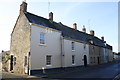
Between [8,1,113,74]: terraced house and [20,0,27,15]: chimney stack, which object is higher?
[20,0,27,15]: chimney stack

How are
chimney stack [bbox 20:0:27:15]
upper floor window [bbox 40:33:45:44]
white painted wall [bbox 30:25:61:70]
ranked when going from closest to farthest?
1. white painted wall [bbox 30:25:61:70]
2. upper floor window [bbox 40:33:45:44]
3. chimney stack [bbox 20:0:27:15]

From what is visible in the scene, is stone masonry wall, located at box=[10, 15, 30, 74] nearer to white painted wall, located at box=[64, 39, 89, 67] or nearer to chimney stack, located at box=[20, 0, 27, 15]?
chimney stack, located at box=[20, 0, 27, 15]

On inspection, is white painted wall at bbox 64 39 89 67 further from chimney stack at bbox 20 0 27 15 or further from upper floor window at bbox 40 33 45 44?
chimney stack at bbox 20 0 27 15

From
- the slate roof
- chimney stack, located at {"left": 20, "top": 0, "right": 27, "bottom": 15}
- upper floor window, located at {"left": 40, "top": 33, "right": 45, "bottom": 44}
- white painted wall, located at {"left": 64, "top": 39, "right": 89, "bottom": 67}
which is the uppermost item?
chimney stack, located at {"left": 20, "top": 0, "right": 27, "bottom": 15}

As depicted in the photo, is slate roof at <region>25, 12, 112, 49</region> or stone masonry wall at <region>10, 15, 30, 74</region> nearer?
stone masonry wall at <region>10, 15, 30, 74</region>

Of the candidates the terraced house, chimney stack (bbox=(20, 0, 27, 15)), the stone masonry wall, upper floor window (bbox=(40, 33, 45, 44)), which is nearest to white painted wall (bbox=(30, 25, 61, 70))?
the terraced house

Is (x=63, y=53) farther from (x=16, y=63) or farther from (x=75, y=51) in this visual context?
(x=16, y=63)


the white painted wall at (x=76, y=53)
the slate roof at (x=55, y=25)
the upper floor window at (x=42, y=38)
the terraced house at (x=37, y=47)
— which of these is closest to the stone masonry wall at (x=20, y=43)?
the terraced house at (x=37, y=47)

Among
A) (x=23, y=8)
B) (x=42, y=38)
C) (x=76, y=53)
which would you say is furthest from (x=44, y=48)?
(x=76, y=53)

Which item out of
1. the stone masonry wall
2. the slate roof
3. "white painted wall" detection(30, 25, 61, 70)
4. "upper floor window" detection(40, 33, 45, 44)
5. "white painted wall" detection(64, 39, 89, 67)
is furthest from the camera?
"white painted wall" detection(64, 39, 89, 67)

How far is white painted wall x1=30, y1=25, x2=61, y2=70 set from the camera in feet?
53.9

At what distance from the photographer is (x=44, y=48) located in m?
17.8

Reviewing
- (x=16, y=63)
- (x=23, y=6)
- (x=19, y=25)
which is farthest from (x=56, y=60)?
(x=23, y=6)

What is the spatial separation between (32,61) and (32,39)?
2.92 m
